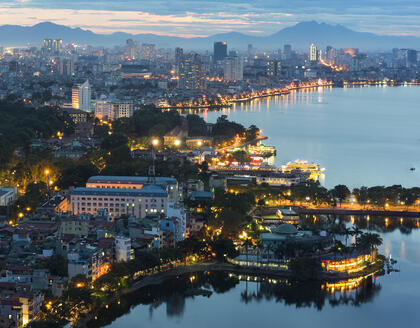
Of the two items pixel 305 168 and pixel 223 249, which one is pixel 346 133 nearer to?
pixel 305 168

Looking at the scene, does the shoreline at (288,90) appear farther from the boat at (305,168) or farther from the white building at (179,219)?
the white building at (179,219)

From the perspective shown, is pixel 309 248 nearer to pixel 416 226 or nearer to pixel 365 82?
pixel 416 226

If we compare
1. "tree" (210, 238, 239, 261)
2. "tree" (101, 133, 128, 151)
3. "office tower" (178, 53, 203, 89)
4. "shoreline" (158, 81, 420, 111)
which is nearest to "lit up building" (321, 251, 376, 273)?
"tree" (210, 238, 239, 261)

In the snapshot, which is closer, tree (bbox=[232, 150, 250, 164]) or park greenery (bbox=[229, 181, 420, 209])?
park greenery (bbox=[229, 181, 420, 209])

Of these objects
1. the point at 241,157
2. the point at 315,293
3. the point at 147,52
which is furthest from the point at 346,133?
the point at 147,52

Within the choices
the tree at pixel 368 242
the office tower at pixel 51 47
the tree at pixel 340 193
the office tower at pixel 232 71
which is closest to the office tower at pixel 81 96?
the tree at pixel 340 193

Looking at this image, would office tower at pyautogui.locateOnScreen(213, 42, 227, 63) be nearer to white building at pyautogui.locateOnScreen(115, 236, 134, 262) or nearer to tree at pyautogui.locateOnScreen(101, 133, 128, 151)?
tree at pyautogui.locateOnScreen(101, 133, 128, 151)
